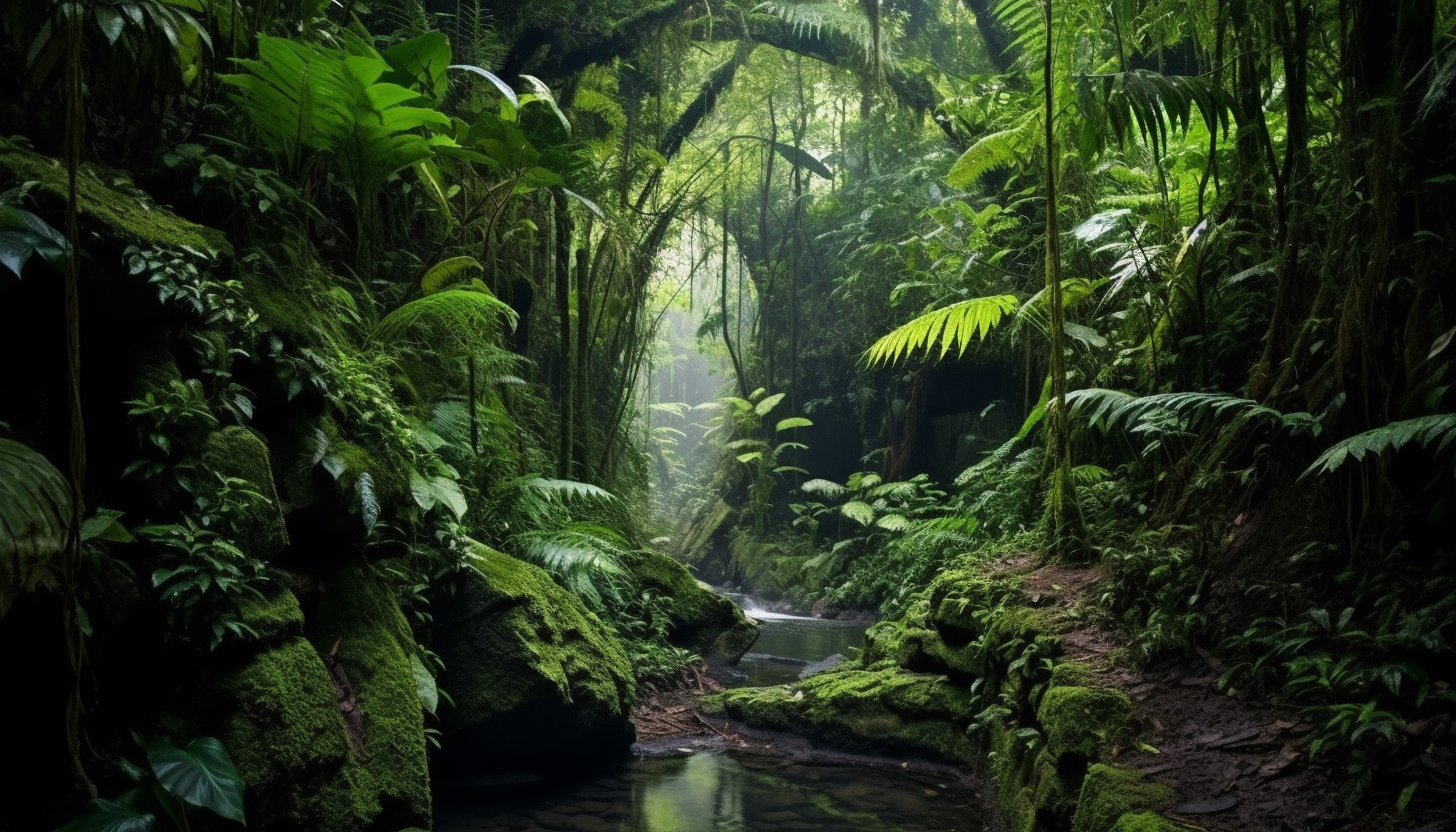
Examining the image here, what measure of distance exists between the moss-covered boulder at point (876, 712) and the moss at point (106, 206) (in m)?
4.30

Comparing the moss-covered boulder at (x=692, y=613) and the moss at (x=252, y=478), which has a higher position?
the moss at (x=252, y=478)

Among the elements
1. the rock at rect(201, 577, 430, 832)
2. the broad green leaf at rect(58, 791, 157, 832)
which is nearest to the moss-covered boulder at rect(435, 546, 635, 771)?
the rock at rect(201, 577, 430, 832)

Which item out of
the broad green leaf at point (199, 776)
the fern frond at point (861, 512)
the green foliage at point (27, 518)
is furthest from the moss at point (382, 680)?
the fern frond at point (861, 512)

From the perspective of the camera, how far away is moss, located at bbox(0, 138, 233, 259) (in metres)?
2.83

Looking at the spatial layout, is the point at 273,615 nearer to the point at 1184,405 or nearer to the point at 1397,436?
the point at 1397,436

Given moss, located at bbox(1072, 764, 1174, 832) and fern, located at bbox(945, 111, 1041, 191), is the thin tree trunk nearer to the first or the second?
fern, located at bbox(945, 111, 1041, 191)

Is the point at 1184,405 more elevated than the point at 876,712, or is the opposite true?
the point at 1184,405

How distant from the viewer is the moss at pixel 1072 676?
371cm

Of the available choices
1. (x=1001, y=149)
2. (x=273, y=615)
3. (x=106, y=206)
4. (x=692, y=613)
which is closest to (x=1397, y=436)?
(x=273, y=615)

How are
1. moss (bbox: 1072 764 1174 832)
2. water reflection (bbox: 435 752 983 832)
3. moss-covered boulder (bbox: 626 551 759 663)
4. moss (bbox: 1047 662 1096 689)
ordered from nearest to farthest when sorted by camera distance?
moss (bbox: 1072 764 1174 832) < moss (bbox: 1047 662 1096 689) < water reflection (bbox: 435 752 983 832) < moss-covered boulder (bbox: 626 551 759 663)

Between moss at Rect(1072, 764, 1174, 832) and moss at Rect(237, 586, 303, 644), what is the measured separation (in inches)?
116

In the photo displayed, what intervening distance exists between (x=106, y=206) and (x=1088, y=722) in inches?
164

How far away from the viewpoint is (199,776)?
2457 millimetres

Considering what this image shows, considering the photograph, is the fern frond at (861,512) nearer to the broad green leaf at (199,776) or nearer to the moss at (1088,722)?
the moss at (1088,722)
